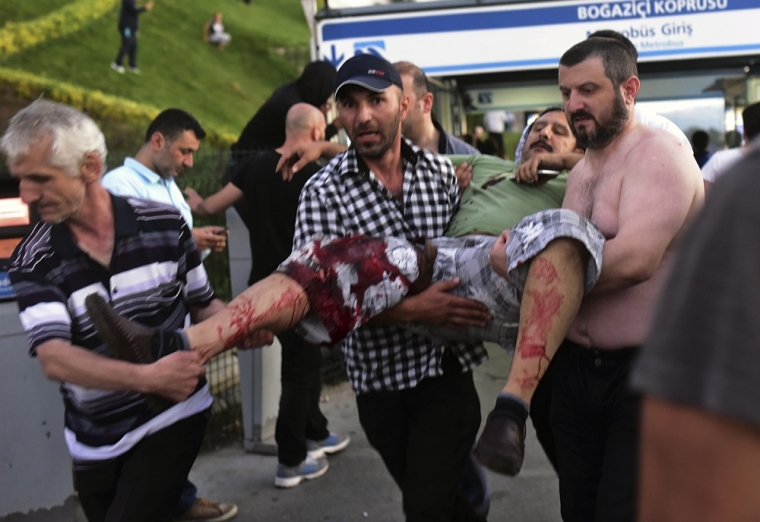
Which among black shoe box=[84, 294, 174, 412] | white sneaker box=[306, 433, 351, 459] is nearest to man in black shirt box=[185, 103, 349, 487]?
white sneaker box=[306, 433, 351, 459]

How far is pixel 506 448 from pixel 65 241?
1457 millimetres

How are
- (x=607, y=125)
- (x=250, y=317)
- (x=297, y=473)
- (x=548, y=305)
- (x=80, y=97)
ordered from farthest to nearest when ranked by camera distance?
(x=80, y=97)
(x=297, y=473)
(x=607, y=125)
(x=250, y=317)
(x=548, y=305)

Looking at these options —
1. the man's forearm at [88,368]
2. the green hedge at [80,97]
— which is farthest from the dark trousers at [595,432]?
the green hedge at [80,97]

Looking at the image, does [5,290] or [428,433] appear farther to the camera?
[5,290]

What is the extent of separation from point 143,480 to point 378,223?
1.16 meters

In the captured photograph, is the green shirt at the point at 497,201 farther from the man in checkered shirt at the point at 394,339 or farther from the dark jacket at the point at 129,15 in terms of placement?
the dark jacket at the point at 129,15

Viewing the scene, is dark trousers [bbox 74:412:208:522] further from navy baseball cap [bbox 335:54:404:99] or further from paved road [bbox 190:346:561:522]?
paved road [bbox 190:346:561:522]

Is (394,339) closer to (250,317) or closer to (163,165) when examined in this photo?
(250,317)

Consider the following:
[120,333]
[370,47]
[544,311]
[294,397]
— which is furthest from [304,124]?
[370,47]

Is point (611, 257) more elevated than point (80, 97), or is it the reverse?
point (80, 97)

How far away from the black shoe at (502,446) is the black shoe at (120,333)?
0.99 m

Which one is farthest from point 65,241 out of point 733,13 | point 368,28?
point 733,13

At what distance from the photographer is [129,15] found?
1455 cm

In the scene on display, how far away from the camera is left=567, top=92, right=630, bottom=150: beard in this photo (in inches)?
107
